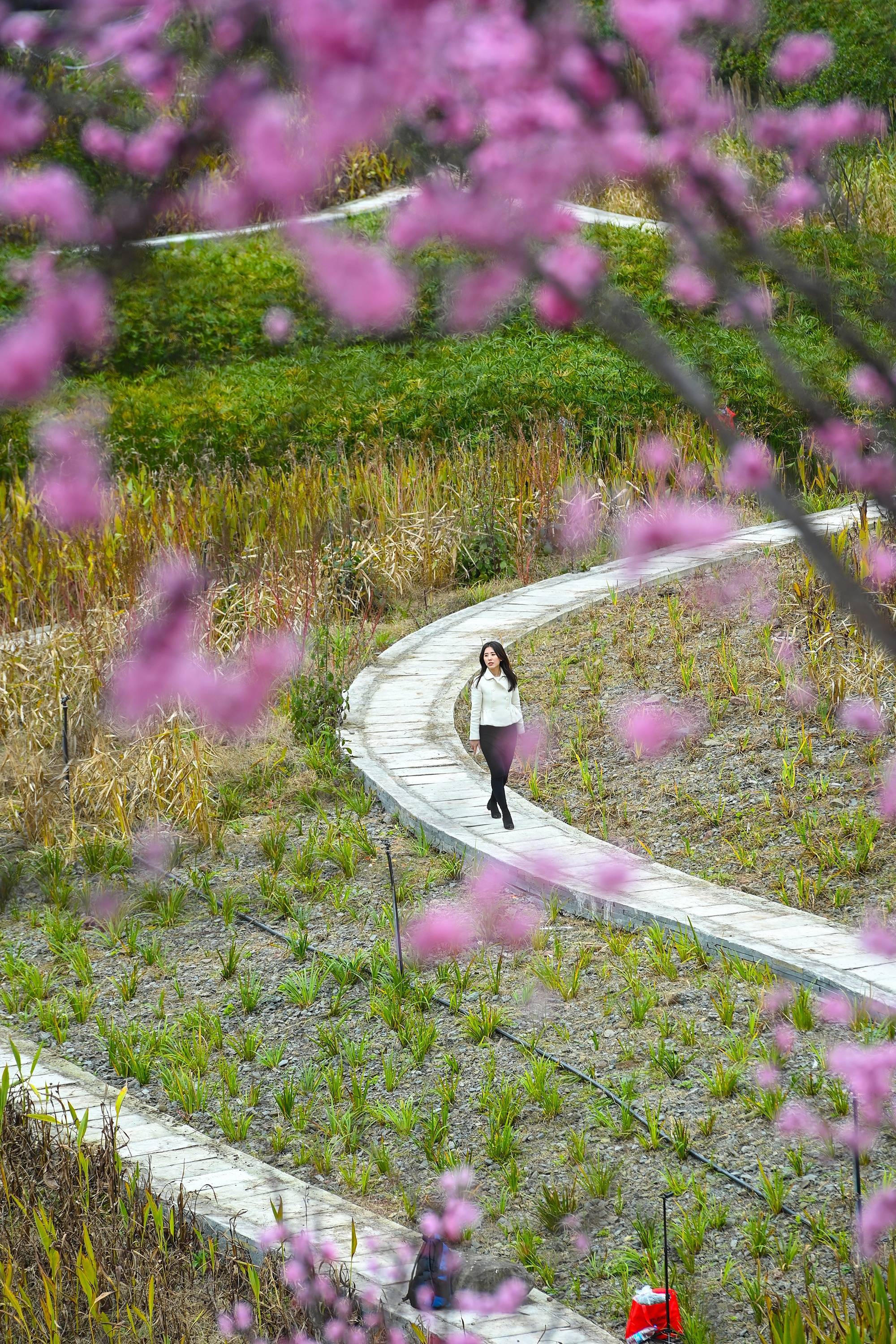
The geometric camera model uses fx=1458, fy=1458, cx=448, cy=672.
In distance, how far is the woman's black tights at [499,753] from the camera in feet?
20.2

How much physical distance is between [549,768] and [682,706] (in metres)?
0.83

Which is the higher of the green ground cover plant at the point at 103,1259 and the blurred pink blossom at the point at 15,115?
the blurred pink blossom at the point at 15,115

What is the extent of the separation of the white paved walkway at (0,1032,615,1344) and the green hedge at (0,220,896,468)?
8426 millimetres

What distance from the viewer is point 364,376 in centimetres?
1498

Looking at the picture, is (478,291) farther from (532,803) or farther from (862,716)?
(862,716)

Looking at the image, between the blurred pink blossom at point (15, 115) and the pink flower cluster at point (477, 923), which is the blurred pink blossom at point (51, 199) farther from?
the pink flower cluster at point (477, 923)

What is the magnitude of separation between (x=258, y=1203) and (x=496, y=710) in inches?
121

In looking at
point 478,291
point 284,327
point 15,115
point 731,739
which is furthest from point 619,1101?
point 284,327

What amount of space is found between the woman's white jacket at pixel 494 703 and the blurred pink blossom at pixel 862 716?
1644 millimetres

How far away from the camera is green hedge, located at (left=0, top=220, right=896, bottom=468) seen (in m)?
13.5

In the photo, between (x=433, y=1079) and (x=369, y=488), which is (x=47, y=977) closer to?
(x=433, y=1079)

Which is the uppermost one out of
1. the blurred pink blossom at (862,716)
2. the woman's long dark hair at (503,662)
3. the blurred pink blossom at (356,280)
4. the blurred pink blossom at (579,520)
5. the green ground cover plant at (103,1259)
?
the blurred pink blossom at (356,280)

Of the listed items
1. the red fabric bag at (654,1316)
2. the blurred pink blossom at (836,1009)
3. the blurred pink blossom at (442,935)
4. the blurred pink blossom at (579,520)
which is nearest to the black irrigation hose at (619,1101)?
→ the blurred pink blossom at (442,935)

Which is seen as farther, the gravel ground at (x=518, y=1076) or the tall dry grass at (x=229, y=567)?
the tall dry grass at (x=229, y=567)
